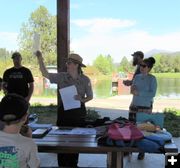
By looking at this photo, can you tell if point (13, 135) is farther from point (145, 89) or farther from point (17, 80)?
point (17, 80)

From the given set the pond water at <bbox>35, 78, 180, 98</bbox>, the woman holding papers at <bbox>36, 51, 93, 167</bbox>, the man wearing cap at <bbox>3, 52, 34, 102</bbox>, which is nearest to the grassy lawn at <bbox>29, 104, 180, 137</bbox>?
the pond water at <bbox>35, 78, 180, 98</bbox>

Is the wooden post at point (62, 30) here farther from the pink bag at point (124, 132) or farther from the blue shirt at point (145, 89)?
the pink bag at point (124, 132)

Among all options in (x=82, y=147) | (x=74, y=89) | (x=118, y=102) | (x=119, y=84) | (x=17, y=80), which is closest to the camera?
(x=82, y=147)

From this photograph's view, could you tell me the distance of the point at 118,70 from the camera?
840 centimetres

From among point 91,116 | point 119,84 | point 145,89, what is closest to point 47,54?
point 91,116

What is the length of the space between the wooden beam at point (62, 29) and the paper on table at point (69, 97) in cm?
153

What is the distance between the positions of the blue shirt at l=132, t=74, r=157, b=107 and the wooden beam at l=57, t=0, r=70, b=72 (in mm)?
1221

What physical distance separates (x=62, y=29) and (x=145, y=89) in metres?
1.55

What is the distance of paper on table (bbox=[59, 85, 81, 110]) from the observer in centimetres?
404

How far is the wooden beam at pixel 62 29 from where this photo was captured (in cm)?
563

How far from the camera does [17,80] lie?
5.45 m

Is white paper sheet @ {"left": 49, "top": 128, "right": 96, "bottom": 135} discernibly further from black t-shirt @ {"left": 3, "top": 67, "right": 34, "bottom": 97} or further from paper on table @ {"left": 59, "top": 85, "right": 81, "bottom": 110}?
black t-shirt @ {"left": 3, "top": 67, "right": 34, "bottom": 97}

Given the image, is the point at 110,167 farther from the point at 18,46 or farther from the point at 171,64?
the point at 18,46

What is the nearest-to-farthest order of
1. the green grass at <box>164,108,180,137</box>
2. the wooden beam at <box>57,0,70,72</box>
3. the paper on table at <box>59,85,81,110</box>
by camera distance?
the paper on table at <box>59,85,81,110</box>, the wooden beam at <box>57,0,70,72</box>, the green grass at <box>164,108,180,137</box>
